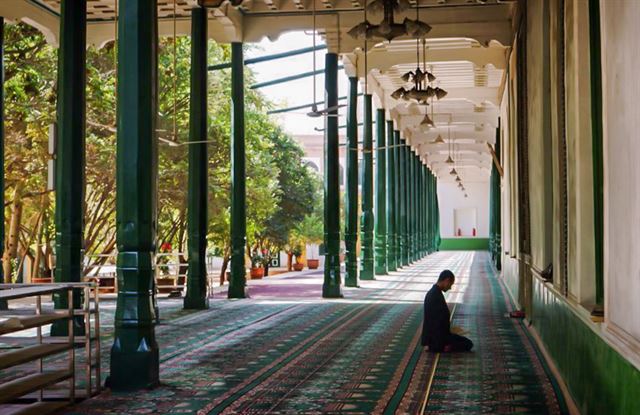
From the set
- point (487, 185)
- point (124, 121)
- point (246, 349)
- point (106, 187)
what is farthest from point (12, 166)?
point (487, 185)

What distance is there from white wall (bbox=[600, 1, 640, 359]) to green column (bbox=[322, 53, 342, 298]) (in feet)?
40.7

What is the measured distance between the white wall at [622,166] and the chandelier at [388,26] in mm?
6091

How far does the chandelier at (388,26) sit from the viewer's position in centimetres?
1089

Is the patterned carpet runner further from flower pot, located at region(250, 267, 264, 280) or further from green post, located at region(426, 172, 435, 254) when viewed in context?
green post, located at region(426, 172, 435, 254)

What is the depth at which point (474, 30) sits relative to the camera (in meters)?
17.5

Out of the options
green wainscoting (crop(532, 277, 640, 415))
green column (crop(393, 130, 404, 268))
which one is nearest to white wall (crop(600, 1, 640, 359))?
green wainscoting (crop(532, 277, 640, 415))

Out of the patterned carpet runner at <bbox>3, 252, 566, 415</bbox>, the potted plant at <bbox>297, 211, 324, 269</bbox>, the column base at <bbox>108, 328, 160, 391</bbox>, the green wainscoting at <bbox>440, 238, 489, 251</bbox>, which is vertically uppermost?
the potted plant at <bbox>297, 211, 324, 269</bbox>

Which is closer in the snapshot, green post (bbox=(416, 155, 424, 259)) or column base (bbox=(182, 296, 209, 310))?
column base (bbox=(182, 296, 209, 310))

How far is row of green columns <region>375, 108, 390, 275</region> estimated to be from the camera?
26578 millimetres

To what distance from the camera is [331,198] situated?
17609mm

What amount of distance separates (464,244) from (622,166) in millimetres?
58476

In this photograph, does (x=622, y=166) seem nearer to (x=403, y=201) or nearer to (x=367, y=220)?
(x=367, y=220)

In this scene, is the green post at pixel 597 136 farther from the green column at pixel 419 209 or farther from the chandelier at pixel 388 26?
the green column at pixel 419 209

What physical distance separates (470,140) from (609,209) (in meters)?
36.9
